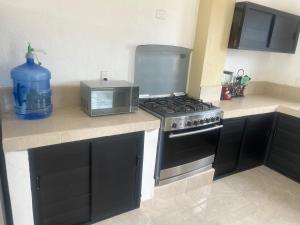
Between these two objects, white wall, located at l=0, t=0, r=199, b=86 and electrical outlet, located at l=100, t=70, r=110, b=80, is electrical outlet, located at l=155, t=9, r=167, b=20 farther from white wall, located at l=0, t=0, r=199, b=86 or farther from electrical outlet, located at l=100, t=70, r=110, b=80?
electrical outlet, located at l=100, t=70, r=110, b=80

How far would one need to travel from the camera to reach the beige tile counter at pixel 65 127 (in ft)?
4.44

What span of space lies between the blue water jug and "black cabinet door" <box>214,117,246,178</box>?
1678 millimetres

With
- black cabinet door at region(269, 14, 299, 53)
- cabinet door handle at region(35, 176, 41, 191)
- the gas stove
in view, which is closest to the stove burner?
the gas stove

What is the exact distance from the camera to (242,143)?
102 inches

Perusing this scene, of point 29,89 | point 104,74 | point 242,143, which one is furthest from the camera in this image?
point 242,143

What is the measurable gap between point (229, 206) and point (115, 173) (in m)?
1.16

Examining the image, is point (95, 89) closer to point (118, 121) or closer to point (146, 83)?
point (118, 121)

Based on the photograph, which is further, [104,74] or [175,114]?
[104,74]

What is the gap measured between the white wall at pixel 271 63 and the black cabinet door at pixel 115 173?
1749mm

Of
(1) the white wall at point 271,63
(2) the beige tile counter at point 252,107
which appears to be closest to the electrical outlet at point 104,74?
(2) the beige tile counter at point 252,107

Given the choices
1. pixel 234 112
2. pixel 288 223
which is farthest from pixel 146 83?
pixel 288 223

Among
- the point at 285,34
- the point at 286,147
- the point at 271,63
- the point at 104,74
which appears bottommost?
the point at 286,147

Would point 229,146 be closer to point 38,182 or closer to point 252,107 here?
point 252,107

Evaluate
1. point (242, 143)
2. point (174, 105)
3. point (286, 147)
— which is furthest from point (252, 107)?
point (174, 105)
